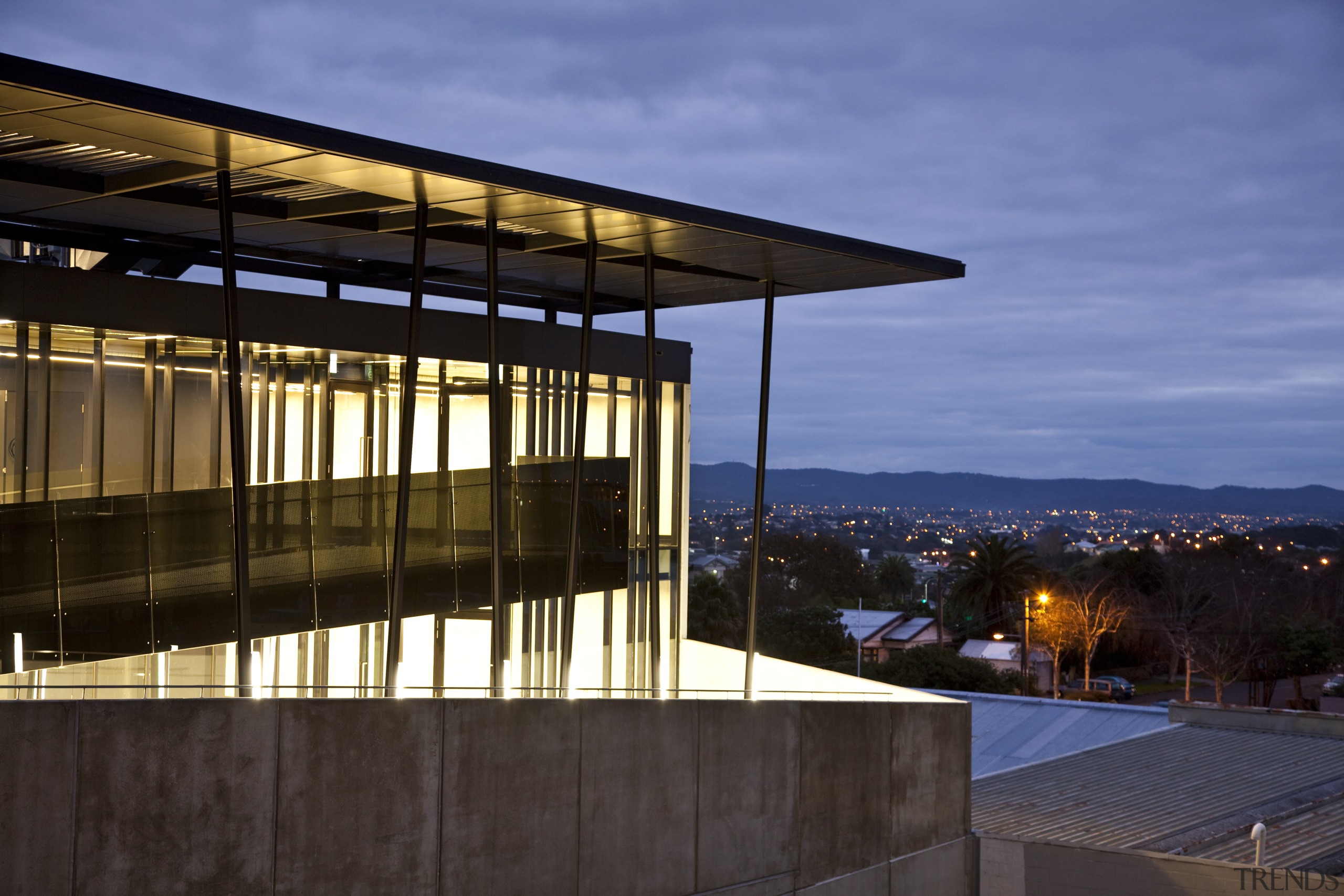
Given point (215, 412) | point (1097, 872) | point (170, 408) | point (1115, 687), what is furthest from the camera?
point (1115, 687)

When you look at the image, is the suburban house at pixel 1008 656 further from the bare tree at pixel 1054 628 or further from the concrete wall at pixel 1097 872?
the concrete wall at pixel 1097 872

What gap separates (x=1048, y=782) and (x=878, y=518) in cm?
13641

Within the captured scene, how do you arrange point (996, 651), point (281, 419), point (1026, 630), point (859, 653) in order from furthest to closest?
point (996, 651), point (859, 653), point (1026, 630), point (281, 419)

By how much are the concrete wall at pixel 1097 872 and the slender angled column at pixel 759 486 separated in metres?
5.92

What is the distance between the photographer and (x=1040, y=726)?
31516mm

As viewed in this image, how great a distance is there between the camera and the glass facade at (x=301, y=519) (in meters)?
12.1

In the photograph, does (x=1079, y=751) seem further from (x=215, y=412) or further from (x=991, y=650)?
(x=991, y=650)

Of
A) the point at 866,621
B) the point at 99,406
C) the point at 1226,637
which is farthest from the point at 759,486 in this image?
the point at 866,621

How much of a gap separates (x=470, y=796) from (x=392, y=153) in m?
6.15

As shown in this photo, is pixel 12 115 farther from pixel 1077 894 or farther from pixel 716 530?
pixel 716 530

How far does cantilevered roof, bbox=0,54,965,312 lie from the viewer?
905cm

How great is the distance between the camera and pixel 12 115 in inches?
344

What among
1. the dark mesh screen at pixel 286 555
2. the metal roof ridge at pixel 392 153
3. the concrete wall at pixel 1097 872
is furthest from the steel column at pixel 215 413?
the concrete wall at pixel 1097 872

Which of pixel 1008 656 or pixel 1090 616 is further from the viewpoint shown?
pixel 1008 656
